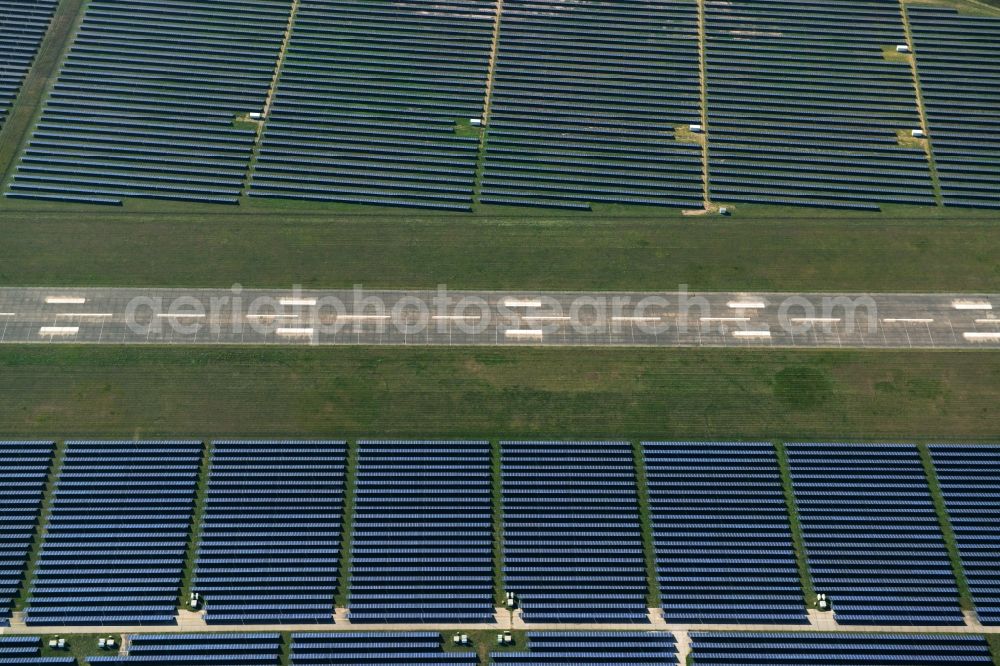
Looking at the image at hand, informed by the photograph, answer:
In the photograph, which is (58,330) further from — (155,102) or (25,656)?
(25,656)

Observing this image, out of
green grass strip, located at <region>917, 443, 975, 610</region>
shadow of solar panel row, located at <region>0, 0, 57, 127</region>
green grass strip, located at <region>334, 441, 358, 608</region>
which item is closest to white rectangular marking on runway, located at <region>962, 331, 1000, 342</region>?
green grass strip, located at <region>917, 443, 975, 610</region>

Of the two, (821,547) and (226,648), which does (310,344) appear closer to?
(226,648)

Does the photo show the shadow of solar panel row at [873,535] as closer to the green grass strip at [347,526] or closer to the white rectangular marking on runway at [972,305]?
the white rectangular marking on runway at [972,305]

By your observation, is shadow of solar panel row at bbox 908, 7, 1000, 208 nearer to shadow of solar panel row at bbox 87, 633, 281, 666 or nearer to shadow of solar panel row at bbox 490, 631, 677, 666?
shadow of solar panel row at bbox 490, 631, 677, 666

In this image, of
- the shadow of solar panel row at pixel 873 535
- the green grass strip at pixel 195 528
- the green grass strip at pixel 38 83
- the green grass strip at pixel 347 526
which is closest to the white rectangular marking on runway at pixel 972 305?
the shadow of solar panel row at pixel 873 535

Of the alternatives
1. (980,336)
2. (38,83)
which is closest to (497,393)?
(980,336)
